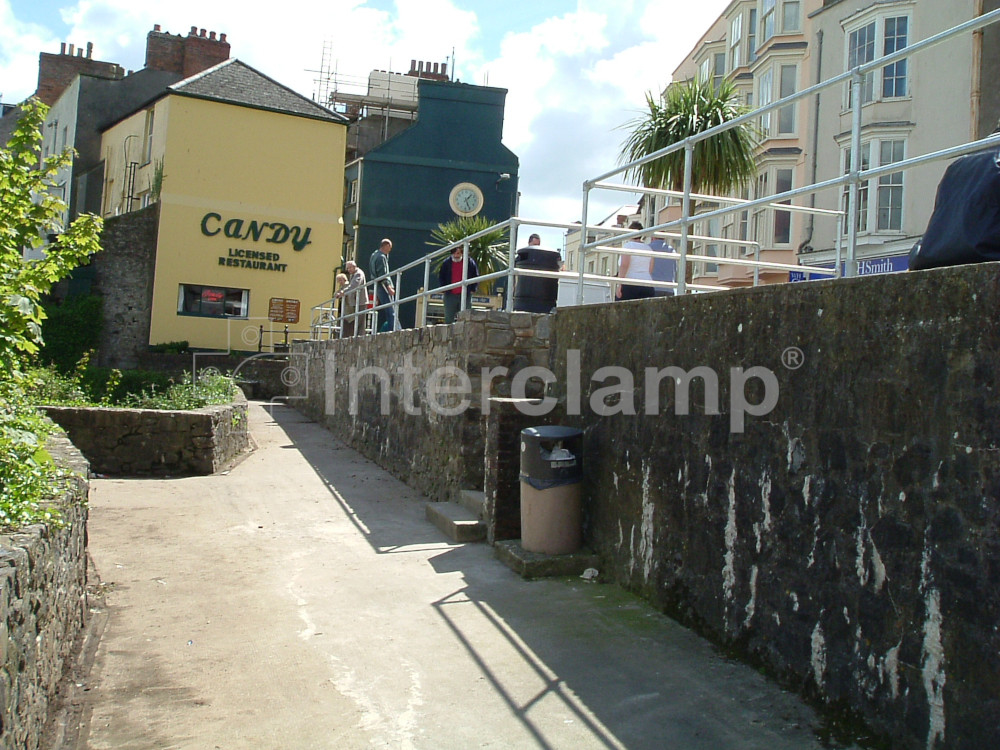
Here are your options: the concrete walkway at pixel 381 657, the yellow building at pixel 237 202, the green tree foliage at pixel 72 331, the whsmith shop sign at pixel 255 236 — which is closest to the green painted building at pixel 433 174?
the yellow building at pixel 237 202

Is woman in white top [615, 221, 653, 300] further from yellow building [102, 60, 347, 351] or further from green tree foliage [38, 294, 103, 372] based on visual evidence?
green tree foliage [38, 294, 103, 372]

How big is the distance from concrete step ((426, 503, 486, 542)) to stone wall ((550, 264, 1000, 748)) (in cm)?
215

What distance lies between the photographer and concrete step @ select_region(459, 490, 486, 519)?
8375mm

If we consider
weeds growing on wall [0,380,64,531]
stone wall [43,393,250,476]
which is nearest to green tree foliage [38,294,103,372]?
stone wall [43,393,250,476]

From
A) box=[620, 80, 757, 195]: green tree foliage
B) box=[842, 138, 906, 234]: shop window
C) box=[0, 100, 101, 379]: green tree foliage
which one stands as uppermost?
box=[842, 138, 906, 234]: shop window

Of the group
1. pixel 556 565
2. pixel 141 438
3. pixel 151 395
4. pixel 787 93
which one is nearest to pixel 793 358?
pixel 556 565

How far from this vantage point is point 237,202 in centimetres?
2723

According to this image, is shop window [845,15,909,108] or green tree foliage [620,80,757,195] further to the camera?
shop window [845,15,909,108]

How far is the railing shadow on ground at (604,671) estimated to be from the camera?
410cm

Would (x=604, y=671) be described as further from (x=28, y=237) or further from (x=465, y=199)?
(x=465, y=199)

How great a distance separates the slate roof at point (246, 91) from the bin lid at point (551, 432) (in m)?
23.4

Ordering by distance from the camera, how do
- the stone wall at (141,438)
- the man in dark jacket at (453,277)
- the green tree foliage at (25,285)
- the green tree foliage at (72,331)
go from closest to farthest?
1. the green tree foliage at (25,285)
2. the man in dark jacket at (453,277)
3. the stone wall at (141,438)
4. the green tree foliage at (72,331)

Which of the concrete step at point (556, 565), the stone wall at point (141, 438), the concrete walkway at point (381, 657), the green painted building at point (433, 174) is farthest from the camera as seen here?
the green painted building at point (433, 174)

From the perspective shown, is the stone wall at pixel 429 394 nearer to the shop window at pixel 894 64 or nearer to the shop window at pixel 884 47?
the shop window at pixel 884 47
